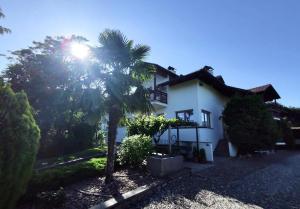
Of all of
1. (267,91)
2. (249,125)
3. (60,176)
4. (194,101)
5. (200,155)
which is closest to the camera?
(60,176)

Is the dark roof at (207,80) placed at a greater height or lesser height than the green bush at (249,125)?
greater

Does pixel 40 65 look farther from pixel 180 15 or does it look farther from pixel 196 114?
pixel 196 114

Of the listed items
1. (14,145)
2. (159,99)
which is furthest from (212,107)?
(14,145)

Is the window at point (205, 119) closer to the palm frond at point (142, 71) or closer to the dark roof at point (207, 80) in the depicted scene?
the dark roof at point (207, 80)

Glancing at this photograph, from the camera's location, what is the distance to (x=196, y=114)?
58.1 feet

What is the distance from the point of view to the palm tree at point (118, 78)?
26.5ft

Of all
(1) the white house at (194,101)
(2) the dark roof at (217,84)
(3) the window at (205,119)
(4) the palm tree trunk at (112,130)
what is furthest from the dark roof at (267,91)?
(4) the palm tree trunk at (112,130)

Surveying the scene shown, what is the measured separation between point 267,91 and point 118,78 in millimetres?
20949

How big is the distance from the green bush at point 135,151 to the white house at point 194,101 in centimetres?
594

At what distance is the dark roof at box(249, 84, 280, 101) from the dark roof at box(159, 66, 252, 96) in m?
2.98

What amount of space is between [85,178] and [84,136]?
12215mm

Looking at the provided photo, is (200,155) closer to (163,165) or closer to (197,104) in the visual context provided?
(163,165)

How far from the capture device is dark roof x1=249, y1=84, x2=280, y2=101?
72.8ft

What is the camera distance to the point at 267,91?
23.8 metres
